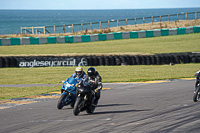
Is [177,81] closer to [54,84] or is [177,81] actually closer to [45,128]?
[54,84]

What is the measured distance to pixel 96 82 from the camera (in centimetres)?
1044

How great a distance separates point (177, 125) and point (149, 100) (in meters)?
4.03

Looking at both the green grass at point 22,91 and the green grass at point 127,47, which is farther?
the green grass at point 127,47

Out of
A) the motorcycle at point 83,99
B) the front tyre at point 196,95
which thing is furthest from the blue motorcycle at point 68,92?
the front tyre at point 196,95

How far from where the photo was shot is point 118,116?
923 centimetres

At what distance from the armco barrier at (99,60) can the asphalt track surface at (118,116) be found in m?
9.60

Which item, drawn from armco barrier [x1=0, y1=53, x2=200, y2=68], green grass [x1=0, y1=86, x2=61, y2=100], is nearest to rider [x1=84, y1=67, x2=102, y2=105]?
green grass [x1=0, y1=86, x2=61, y2=100]

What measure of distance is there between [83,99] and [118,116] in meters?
1.07

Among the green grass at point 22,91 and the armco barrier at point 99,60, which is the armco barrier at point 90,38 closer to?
the armco barrier at point 99,60

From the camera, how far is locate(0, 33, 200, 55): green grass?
2841cm

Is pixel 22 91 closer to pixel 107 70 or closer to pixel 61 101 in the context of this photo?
pixel 61 101

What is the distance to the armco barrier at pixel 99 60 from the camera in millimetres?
23219

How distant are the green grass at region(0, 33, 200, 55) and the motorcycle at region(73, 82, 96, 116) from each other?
17.8 metres

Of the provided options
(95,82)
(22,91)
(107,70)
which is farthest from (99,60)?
(95,82)
